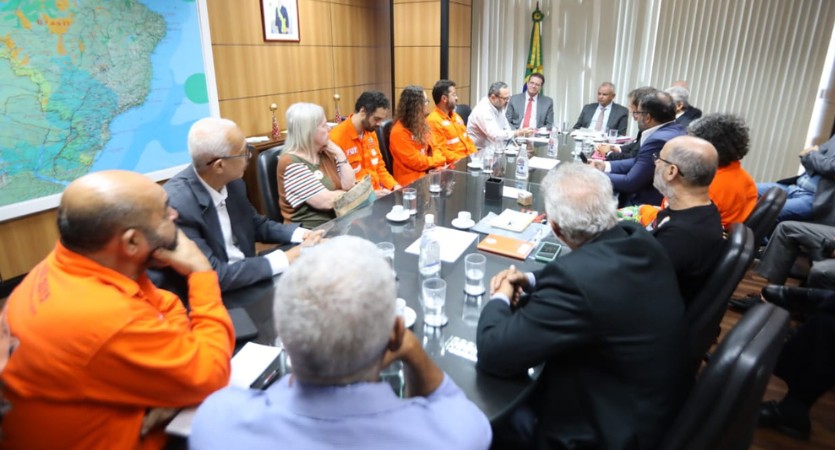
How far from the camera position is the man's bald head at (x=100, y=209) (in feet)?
3.36

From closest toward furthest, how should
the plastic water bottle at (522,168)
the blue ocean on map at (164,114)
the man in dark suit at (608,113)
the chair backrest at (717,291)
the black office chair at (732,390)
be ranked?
1. the black office chair at (732,390)
2. the chair backrest at (717,291)
3. the plastic water bottle at (522,168)
4. the blue ocean on map at (164,114)
5. the man in dark suit at (608,113)

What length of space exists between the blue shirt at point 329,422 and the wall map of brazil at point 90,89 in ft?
10.2

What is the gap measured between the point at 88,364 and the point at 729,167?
2.69m

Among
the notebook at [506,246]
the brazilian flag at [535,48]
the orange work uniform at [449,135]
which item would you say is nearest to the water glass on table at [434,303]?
the notebook at [506,246]

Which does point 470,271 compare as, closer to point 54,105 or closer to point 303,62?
point 54,105

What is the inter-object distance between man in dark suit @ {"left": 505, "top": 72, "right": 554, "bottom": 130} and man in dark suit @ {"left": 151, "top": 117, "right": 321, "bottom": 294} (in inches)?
169

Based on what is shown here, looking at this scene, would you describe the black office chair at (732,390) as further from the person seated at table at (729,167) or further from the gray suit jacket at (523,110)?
the gray suit jacket at (523,110)

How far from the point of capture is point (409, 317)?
1394 mm

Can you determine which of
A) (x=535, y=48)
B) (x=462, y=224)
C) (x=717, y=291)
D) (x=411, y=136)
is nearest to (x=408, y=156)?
(x=411, y=136)

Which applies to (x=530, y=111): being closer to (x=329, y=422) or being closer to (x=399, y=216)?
(x=399, y=216)

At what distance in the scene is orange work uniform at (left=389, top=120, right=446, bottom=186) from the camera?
368 centimetres

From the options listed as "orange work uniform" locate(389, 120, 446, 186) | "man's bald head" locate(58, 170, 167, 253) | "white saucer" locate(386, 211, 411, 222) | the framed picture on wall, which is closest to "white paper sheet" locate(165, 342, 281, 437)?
"man's bald head" locate(58, 170, 167, 253)

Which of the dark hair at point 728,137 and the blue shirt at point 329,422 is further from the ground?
the dark hair at point 728,137

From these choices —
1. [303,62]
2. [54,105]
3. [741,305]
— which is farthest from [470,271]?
[303,62]
